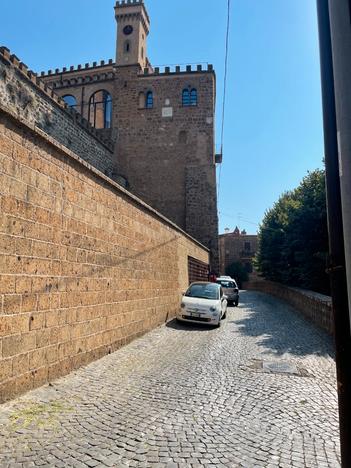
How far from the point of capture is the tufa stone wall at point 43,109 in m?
15.1

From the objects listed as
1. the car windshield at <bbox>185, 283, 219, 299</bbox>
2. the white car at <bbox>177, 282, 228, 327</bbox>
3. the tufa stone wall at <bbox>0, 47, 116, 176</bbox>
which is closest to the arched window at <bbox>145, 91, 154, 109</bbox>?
the tufa stone wall at <bbox>0, 47, 116, 176</bbox>

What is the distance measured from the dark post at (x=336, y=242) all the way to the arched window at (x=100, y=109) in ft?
107

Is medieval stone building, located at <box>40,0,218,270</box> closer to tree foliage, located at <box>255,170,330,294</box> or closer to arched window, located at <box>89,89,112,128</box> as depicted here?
arched window, located at <box>89,89,112,128</box>

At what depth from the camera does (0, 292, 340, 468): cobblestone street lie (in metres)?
3.17

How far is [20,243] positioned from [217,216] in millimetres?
25429

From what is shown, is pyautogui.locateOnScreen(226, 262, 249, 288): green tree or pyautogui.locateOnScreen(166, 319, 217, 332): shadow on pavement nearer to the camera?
pyautogui.locateOnScreen(166, 319, 217, 332): shadow on pavement

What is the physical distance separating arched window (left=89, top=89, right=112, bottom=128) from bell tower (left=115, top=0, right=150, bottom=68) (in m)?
3.28

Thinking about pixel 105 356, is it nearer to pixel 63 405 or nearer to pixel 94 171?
pixel 63 405

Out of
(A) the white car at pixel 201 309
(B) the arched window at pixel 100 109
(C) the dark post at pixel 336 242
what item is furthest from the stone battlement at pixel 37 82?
(C) the dark post at pixel 336 242

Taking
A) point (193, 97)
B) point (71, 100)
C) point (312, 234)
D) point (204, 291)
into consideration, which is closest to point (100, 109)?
point (71, 100)

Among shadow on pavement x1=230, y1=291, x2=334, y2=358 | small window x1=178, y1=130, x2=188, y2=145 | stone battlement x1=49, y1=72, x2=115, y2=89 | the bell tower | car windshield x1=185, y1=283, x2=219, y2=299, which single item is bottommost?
shadow on pavement x1=230, y1=291, x2=334, y2=358

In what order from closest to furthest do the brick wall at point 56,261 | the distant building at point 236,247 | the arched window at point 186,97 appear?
1. the brick wall at point 56,261
2. the arched window at point 186,97
3. the distant building at point 236,247

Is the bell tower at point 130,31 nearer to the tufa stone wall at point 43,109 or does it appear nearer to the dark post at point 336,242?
the tufa stone wall at point 43,109

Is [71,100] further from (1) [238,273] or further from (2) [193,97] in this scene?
(1) [238,273]
